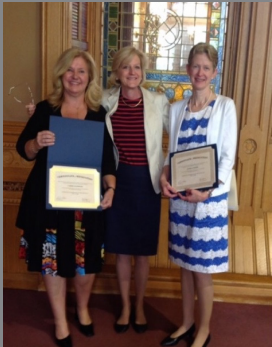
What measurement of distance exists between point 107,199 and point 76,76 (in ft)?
1.90

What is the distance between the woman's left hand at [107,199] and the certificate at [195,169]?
0.98ft

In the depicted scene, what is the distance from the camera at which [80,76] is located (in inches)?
77.4

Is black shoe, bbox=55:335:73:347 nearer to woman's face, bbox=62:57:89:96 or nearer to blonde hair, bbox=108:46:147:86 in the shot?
woman's face, bbox=62:57:89:96

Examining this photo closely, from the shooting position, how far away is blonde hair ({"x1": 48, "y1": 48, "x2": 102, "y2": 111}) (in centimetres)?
196

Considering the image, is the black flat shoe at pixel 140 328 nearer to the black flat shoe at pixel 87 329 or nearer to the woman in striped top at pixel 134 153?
the black flat shoe at pixel 87 329

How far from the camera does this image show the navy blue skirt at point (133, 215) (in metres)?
2.12

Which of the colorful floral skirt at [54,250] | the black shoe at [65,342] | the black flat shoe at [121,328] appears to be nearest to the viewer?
the colorful floral skirt at [54,250]

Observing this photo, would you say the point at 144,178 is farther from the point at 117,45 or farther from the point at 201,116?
the point at 117,45

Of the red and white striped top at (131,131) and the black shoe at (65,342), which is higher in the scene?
the red and white striped top at (131,131)

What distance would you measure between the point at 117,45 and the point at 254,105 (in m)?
0.94

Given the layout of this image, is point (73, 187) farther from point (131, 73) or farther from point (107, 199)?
point (131, 73)

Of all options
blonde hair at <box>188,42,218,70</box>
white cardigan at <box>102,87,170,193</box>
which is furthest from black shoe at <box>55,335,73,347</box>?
blonde hair at <box>188,42,218,70</box>

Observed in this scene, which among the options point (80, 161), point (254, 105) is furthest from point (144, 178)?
point (254, 105)

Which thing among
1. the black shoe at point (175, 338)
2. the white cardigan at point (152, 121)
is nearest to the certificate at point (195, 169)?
the white cardigan at point (152, 121)
